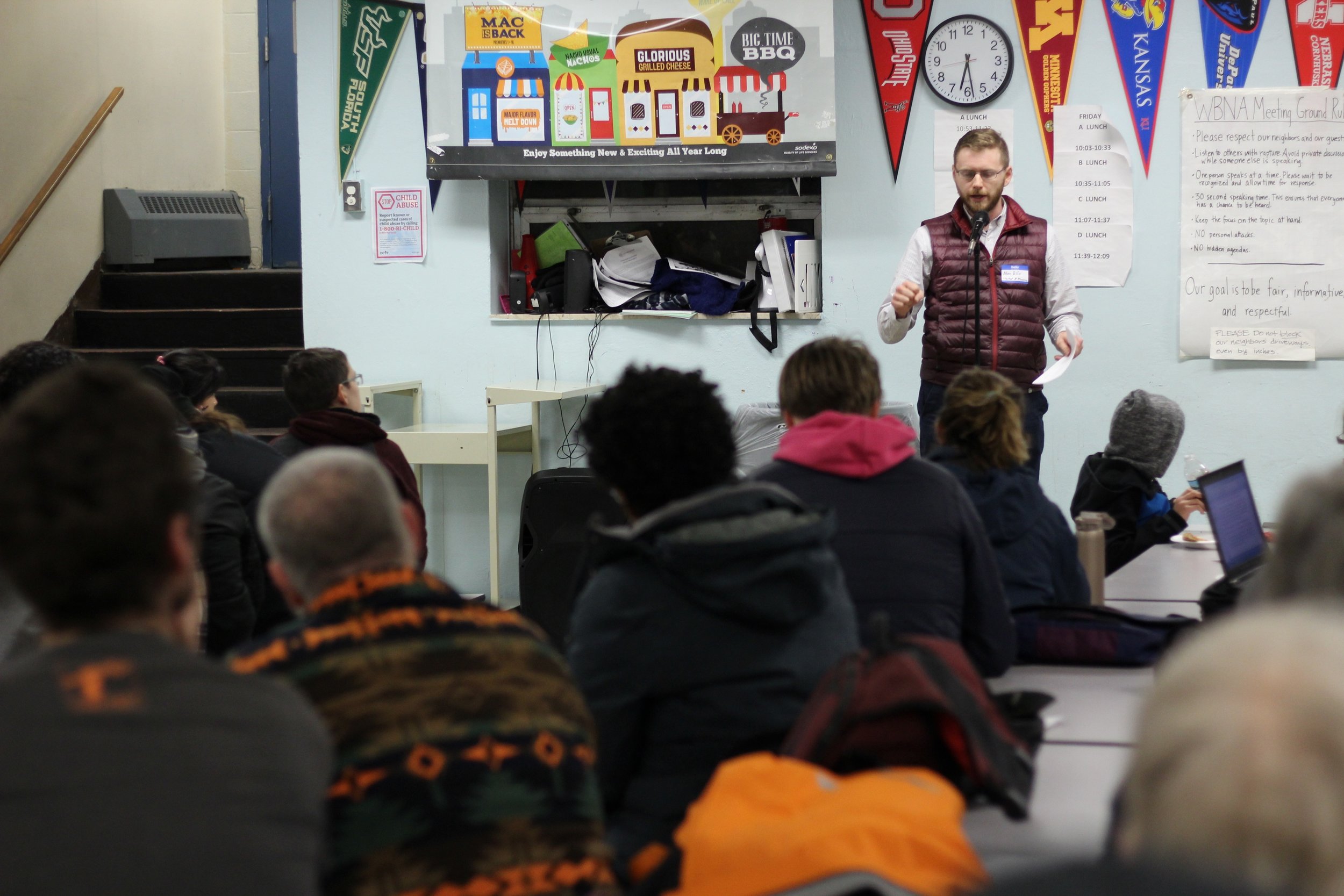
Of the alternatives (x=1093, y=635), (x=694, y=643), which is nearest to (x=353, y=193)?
(x=1093, y=635)

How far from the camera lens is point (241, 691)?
3.51ft

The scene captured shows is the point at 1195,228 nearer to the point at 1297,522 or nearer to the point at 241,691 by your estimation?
the point at 1297,522

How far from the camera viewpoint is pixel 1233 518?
255 centimetres

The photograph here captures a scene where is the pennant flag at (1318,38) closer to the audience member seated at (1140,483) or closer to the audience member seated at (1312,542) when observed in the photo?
the audience member seated at (1140,483)

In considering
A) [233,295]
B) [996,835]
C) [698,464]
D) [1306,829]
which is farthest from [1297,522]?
[233,295]

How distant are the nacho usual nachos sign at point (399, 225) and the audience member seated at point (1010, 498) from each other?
3.06 meters

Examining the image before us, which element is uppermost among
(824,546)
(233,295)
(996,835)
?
(233,295)

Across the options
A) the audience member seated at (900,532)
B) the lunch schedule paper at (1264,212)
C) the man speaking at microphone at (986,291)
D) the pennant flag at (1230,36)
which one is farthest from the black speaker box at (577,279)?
the audience member seated at (900,532)

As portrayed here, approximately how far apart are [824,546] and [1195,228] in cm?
351

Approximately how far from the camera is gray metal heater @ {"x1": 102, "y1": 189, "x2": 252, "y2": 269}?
20.6 feet

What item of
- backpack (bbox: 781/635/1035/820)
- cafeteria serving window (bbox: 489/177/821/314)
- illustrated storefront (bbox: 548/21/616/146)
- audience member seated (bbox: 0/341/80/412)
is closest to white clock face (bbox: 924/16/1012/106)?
cafeteria serving window (bbox: 489/177/821/314)

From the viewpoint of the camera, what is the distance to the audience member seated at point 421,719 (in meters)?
1.26

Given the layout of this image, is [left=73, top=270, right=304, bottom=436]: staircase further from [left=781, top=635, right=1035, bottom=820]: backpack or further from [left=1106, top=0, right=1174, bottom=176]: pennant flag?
[left=781, top=635, right=1035, bottom=820]: backpack

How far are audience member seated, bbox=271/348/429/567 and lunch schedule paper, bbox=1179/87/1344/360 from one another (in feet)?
9.68
